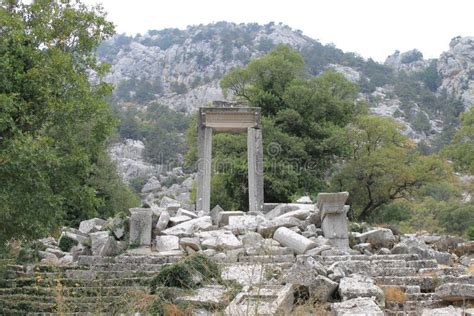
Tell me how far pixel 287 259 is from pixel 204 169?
729 centimetres

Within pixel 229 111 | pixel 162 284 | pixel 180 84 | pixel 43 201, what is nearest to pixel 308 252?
pixel 162 284

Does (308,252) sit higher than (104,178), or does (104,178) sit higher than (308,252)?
(104,178)

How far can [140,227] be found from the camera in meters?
12.3

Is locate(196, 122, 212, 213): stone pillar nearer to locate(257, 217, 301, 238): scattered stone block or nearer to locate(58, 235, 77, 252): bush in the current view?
locate(257, 217, 301, 238): scattered stone block

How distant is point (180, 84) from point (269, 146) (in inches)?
2467

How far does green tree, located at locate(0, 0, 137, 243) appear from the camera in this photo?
31.4ft

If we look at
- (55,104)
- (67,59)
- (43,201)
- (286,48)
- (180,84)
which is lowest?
(43,201)

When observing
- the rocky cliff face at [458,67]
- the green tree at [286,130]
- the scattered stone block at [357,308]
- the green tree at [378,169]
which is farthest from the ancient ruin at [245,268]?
the rocky cliff face at [458,67]

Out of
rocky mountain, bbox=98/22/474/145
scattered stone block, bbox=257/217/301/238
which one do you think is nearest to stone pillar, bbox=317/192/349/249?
scattered stone block, bbox=257/217/301/238

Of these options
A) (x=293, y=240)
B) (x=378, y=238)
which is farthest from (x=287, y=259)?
(x=378, y=238)

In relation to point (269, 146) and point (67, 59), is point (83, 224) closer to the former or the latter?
point (67, 59)

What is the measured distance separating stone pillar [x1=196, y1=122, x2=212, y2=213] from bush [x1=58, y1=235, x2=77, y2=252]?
207 inches

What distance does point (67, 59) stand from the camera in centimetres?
1114

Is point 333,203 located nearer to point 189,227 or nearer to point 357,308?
point 189,227
